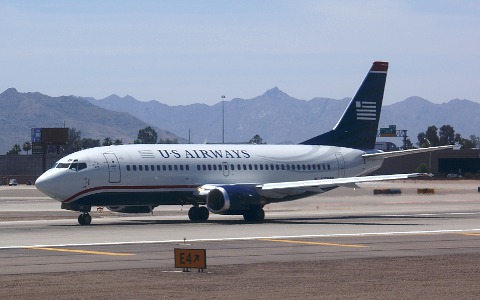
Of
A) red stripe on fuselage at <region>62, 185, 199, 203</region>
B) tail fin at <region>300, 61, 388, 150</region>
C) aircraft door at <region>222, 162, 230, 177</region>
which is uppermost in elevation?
tail fin at <region>300, 61, 388, 150</region>

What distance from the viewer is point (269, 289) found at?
2398cm

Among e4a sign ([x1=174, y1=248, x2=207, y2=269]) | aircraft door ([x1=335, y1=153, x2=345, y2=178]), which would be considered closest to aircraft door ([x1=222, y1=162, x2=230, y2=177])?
aircraft door ([x1=335, y1=153, x2=345, y2=178])

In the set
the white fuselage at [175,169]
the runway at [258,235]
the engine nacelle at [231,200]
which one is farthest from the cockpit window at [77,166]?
the engine nacelle at [231,200]

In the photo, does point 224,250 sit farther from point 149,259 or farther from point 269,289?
point 269,289

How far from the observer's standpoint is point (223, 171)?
5553cm

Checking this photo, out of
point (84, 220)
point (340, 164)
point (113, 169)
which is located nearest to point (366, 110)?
point (340, 164)

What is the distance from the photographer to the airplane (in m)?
50.4

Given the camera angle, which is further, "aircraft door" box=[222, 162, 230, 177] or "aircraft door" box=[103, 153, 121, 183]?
"aircraft door" box=[222, 162, 230, 177]

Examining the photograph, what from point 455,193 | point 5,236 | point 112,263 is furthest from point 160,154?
point 455,193

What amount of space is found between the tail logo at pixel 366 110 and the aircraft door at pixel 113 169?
1700 cm

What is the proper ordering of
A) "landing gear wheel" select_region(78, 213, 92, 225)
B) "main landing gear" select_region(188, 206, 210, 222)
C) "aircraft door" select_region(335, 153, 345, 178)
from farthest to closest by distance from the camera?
"aircraft door" select_region(335, 153, 345, 178) → "main landing gear" select_region(188, 206, 210, 222) → "landing gear wheel" select_region(78, 213, 92, 225)

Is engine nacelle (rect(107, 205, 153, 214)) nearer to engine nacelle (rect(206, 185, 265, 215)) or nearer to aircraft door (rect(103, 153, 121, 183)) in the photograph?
aircraft door (rect(103, 153, 121, 183))

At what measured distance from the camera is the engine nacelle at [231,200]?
169ft

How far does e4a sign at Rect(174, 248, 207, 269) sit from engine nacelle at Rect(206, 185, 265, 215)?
934 inches
